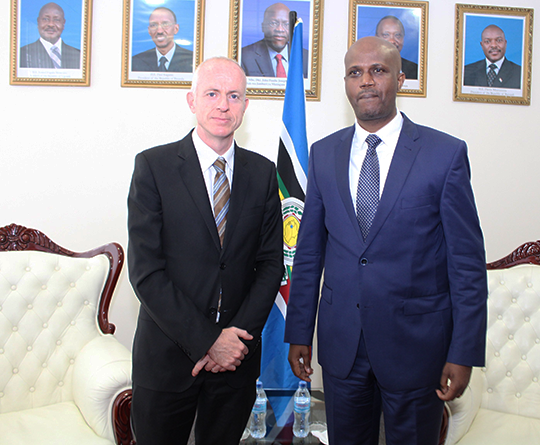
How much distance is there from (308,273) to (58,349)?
1415 millimetres

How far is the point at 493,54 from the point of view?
2973 mm

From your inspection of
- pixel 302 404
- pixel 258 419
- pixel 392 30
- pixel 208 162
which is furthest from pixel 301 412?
pixel 392 30

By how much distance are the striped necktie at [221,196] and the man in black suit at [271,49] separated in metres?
1.58

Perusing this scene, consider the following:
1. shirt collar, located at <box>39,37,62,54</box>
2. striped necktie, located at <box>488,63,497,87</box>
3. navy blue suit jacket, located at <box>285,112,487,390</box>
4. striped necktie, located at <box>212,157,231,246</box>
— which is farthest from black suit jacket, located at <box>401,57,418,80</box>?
shirt collar, located at <box>39,37,62,54</box>

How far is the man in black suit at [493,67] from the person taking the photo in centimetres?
296

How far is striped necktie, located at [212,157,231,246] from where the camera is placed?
4.80ft

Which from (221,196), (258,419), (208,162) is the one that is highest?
(208,162)

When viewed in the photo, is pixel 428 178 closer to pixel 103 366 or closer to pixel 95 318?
pixel 103 366

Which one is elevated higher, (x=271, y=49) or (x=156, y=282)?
(x=271, y=49)

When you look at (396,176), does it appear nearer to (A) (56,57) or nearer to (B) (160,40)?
(B) (160,40)

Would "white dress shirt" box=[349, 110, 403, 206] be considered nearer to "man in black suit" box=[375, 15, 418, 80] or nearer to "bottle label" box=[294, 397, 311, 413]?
"bottle label" box=[294, 397, 311, 413]

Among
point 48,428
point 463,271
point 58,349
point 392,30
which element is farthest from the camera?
point 392,30

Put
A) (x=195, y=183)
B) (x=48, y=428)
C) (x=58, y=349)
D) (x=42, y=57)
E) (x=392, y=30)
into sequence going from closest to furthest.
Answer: (x=195, y=183)
(x=48, y=428)
(x=58, y=349)
(x=42, y=57)
(x=392, y=30)

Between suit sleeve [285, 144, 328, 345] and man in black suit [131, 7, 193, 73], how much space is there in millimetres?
1789
